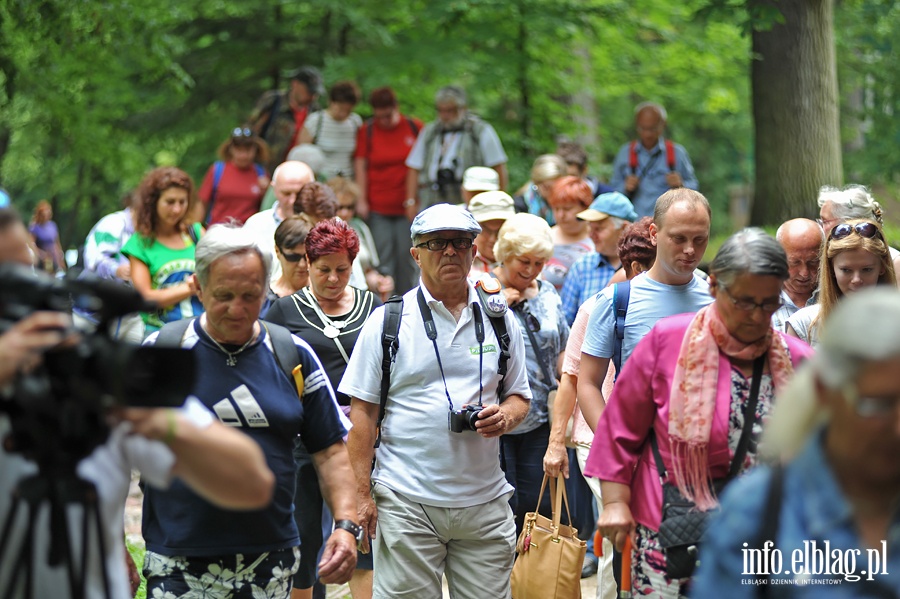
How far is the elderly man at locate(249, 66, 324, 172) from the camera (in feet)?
40.2

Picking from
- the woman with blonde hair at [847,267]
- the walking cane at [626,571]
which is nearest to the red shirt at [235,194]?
the woman with blonde hair at [847,267]

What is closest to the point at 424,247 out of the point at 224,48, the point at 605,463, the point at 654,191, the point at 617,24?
the point at 605,463

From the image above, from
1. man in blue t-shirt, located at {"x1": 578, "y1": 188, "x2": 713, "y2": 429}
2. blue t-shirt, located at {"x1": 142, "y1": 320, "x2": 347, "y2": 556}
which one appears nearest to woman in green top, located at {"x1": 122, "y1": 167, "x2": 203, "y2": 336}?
man in blue t-shirt, located at {"x1": 578, "y1": 188, "x2": 713, "y2": 429}

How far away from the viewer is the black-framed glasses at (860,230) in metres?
5.72

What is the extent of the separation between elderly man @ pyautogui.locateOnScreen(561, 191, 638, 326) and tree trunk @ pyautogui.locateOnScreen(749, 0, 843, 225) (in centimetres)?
490

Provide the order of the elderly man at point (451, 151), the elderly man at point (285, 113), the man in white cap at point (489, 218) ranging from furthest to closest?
the elderly man at point (285, 113) < the elderly man at point (451, 151) < the man in white cap at point (489, 218)

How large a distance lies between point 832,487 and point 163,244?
593 cm

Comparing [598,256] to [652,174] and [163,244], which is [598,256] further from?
[652,174]

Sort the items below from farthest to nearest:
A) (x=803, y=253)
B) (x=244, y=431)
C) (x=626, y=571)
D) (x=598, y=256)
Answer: (x=598, y=256), (x=803, y=253), (x=626, y=571), (x=244, y=431)

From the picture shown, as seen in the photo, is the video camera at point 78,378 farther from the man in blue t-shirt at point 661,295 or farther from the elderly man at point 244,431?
the man in blue t-shirt at point 661,295

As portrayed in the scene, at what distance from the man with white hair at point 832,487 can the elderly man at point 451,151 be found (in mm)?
9044

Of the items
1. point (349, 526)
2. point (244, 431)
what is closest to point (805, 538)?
point (349, 526)

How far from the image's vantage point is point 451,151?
1171cm

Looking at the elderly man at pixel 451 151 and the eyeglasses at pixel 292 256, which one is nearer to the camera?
the eyeglasses at pixel 292 256
